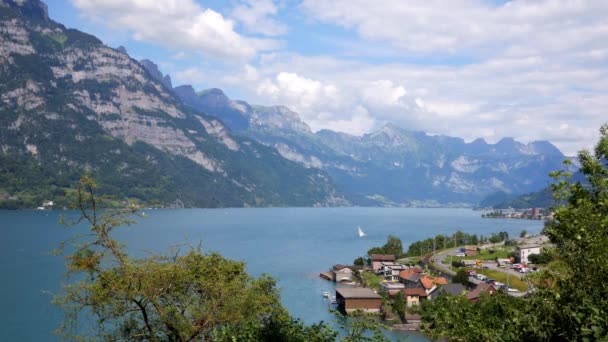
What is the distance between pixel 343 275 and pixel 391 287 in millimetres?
12635

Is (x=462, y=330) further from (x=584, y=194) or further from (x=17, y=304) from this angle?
(x=17, y=304)

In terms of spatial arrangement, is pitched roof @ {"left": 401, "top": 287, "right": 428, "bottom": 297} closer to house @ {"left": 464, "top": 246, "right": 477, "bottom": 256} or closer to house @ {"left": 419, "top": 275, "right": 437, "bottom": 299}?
house @ {"left": 419, "top": 275, "right": 437, "bottom": 299}

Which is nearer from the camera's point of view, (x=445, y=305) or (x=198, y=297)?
(x=445, y=305)

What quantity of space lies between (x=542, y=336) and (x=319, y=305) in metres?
52.2

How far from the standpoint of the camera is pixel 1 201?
595 feet

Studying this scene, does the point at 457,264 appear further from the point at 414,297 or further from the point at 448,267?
the point at 414,297

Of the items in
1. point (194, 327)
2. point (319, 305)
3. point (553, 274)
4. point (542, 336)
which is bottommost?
point (319, 305)

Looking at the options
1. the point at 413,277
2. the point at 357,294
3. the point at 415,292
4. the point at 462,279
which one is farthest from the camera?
the point at 413,277

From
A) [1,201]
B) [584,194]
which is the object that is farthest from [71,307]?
[1,201]

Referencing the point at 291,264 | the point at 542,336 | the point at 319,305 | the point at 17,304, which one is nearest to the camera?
the point at 542,336

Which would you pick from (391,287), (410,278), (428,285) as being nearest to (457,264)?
(410,278)

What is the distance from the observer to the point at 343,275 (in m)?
75.8

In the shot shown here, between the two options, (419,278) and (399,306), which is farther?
(419,278)

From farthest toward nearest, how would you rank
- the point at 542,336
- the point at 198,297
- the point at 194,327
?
1. the point at 198,297
2. the point at 194,327
3. the point at 542,336
